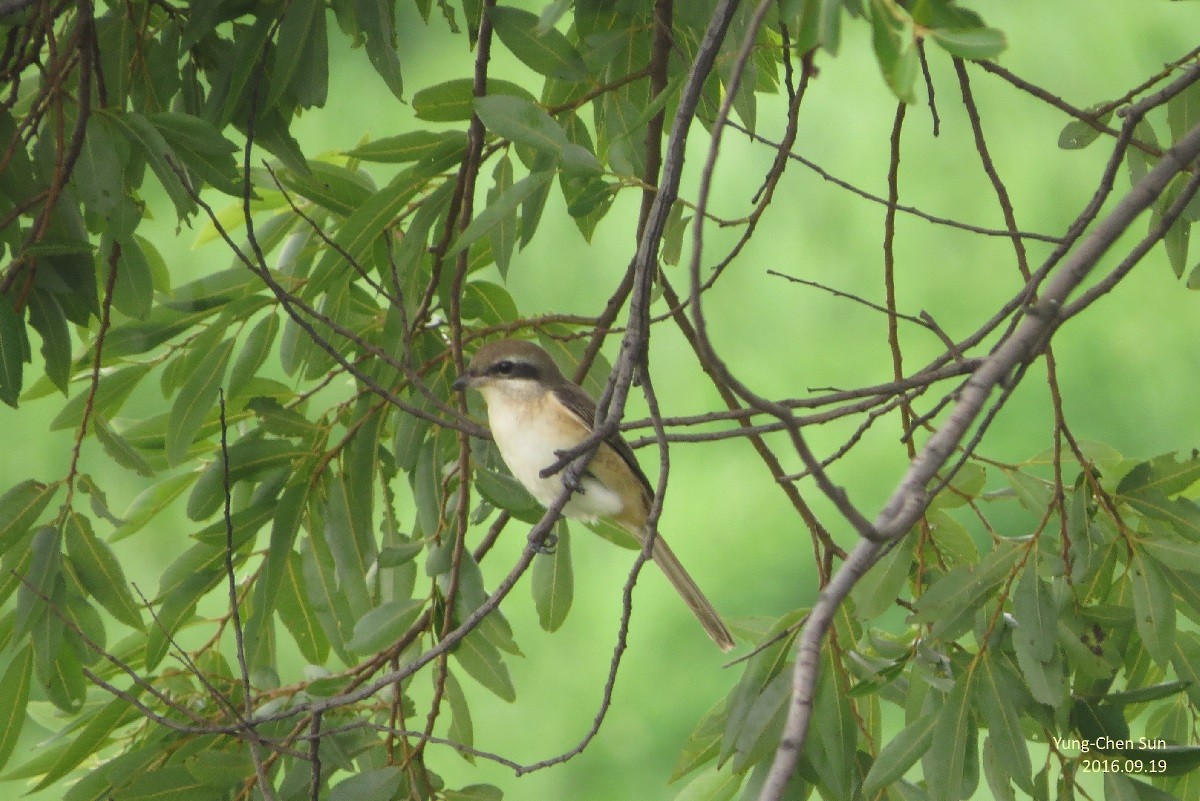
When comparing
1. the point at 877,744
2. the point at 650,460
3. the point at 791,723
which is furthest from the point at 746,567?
the point at 791,723

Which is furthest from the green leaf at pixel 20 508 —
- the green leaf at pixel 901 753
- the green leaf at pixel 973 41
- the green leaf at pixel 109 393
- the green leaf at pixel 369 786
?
the green leaf at pixel 973 41

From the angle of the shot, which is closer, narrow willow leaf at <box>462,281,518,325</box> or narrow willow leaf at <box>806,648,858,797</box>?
narrow willow leaf at <box>806,648,858,797</box>

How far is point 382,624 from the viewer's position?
1.91 meters

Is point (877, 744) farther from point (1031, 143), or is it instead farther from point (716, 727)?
point (1031, 143)

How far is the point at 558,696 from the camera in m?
2.97

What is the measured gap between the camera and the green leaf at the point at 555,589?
2.31 metres

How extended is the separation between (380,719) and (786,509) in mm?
1179

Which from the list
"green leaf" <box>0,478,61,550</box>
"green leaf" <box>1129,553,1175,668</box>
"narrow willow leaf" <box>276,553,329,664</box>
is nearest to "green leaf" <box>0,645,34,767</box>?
"green leaf" <box>0,478,61,550</box>

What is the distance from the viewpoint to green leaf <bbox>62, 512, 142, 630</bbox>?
1.93m

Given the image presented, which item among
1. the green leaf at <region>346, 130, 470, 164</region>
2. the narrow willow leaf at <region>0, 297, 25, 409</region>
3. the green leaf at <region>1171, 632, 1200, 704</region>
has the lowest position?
the green leaf at <region>1171, 632, 1200, 704</region>

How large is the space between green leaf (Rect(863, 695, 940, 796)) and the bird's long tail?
2.05 ft

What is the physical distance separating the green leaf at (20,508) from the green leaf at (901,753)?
1.22 meters

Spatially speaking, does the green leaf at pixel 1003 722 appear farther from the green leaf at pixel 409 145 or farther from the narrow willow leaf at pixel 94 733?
the narrow willow leaf at pixel 94 733

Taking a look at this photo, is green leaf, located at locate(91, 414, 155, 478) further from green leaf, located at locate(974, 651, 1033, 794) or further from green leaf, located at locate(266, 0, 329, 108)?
green leaf, located at locate(974, 651, 1033, 794)
